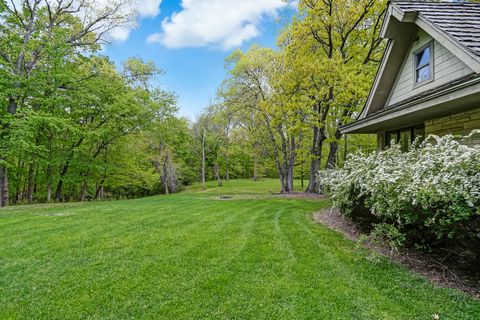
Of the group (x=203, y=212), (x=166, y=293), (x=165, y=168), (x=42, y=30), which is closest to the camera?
(x=166, y=293)

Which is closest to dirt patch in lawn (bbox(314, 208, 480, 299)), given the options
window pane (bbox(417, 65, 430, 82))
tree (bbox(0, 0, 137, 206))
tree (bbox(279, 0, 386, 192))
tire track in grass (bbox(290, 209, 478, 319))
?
tire track in grass (bbox(290, 209, 478, 319))

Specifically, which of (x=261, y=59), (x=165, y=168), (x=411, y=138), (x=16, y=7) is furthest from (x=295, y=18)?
(x=165, y=168)

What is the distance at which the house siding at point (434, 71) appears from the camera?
6.02 metres

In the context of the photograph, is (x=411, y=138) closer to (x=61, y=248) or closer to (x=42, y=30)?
(x=61, y=248)

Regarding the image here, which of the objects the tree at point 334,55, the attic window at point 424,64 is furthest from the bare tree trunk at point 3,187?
the attic window at point 424,64

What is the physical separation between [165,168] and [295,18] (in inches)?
622

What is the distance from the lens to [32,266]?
4.09 metres

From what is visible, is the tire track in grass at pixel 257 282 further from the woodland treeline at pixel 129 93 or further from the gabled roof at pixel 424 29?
the woodland treeline at pixel 129 93

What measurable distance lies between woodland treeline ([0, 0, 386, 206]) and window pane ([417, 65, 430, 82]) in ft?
10.7

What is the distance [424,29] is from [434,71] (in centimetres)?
106

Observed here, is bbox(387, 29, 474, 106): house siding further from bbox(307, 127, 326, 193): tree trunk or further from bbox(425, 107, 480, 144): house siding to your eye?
bbox(307, 127, 326, 193): tree trunk

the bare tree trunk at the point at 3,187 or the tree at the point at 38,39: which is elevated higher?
the tree at the point at 38,39

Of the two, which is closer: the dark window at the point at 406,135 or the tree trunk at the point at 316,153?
the dark window at the point at 406,135

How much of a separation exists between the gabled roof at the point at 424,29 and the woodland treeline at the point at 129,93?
86.6 inches
